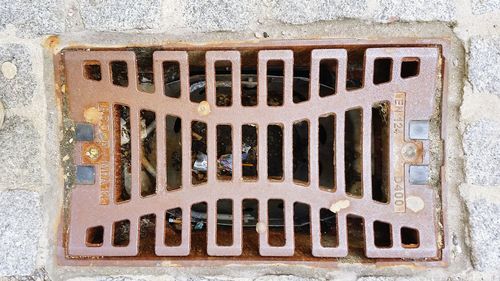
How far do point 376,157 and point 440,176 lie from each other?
10.3 inches

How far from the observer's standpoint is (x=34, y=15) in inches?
67.5

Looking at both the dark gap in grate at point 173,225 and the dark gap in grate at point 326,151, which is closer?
the dark gap in grate at point 173,225

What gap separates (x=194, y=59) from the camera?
5.93ft

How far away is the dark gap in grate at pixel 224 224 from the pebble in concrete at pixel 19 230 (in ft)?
1.86

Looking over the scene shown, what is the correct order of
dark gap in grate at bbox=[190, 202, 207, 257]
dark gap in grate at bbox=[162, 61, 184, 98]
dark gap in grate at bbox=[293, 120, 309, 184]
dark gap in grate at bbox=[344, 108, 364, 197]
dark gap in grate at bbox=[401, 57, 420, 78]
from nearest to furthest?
1. dark gap in grate at bbox=[401, 57, 420, 78]
2. dark gap in grate at bbox=[190, 202, 207, 257]
3. dark gap in grate at bbox=[162, 61, 184, 98]
4. dark gap in grate at bbox=[344, 108, 364, 197]
5. dark gap in grate at bbox=[293, 120, 309, 184]

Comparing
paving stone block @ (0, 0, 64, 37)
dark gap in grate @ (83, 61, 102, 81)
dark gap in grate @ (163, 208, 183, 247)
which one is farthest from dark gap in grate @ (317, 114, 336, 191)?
paving stone block @ (0, 0, 64, 37)

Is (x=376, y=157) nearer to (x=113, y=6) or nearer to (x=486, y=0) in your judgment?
(x=486, y=0)

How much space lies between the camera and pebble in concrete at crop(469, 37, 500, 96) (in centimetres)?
169

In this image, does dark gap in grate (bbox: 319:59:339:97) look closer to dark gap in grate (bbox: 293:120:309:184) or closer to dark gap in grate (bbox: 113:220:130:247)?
dark gap in grate (bbox: 293:120:309:184)

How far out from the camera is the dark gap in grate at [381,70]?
1767 millimetres

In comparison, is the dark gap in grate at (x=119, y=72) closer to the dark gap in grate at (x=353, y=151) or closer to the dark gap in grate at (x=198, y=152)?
the dark gap in grate at (x=198, y=152)

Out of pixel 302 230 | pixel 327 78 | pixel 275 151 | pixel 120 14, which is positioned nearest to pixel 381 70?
pixel 327 78

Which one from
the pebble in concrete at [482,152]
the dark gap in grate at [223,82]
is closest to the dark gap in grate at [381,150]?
the pebble in concrete at [482,152]

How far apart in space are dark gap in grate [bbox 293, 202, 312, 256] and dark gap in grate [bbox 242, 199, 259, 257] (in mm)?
132
